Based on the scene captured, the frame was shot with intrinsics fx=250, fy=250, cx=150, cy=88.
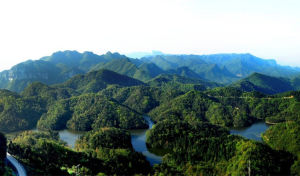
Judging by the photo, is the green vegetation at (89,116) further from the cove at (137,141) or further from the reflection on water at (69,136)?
the cove at (137,141)

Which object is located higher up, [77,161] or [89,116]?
[77,161]

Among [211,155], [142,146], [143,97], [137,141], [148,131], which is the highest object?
[143,97]

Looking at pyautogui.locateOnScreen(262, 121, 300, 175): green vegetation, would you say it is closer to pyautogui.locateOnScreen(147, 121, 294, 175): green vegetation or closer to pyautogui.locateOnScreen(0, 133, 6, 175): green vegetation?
pyautogui.locateOnScreen(147, 121, 294, 175): green vegetation

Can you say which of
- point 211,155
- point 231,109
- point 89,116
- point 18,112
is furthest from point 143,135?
point 18,112

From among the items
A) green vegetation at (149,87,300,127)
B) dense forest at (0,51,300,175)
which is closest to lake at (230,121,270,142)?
green vegetation at (149,87,300,127)

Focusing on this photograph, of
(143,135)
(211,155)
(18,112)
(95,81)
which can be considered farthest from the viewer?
(95,81)

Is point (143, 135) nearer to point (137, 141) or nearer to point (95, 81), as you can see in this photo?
point (137, 141)

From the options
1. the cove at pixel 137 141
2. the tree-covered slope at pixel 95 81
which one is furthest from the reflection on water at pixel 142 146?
the tree-covered slope at pixel 95 81
